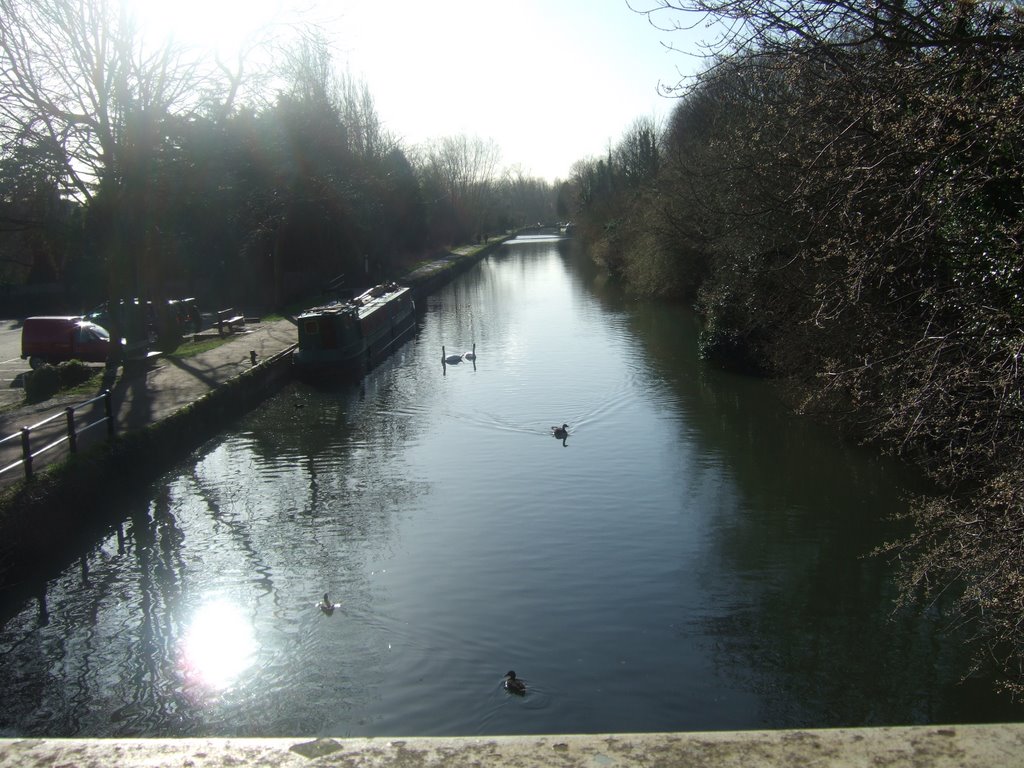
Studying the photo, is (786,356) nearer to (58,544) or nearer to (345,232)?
(58,544)

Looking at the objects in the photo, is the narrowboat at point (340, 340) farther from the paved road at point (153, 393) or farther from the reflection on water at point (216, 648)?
the reflection on water at point (216, 648)

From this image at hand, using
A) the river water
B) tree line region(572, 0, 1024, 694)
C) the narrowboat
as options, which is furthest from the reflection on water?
the narrowboat

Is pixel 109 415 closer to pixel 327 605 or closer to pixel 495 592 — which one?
pixel 327 605

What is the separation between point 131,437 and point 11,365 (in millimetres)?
11197

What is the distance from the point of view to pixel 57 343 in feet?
65.0

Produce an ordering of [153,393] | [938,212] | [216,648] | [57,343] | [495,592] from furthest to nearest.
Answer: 1. [57,343]
2. [153,393]
3. [495,592]
4. [216,648]
5. [938,212]

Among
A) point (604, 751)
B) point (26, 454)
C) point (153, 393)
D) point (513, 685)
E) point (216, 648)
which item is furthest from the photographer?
point (153, 393)

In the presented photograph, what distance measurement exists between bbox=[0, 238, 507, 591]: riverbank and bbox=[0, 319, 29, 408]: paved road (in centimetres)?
205

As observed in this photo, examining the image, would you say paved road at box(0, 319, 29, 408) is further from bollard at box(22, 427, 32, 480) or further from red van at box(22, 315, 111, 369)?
bollard at box(22, 427, 32, 480)

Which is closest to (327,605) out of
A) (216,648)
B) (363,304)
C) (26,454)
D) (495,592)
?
(216,648)

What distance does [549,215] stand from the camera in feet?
522

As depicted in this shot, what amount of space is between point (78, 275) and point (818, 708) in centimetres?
3671

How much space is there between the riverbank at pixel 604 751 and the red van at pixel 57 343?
17742 mm

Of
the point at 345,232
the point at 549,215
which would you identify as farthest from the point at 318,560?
the point at 549,215
